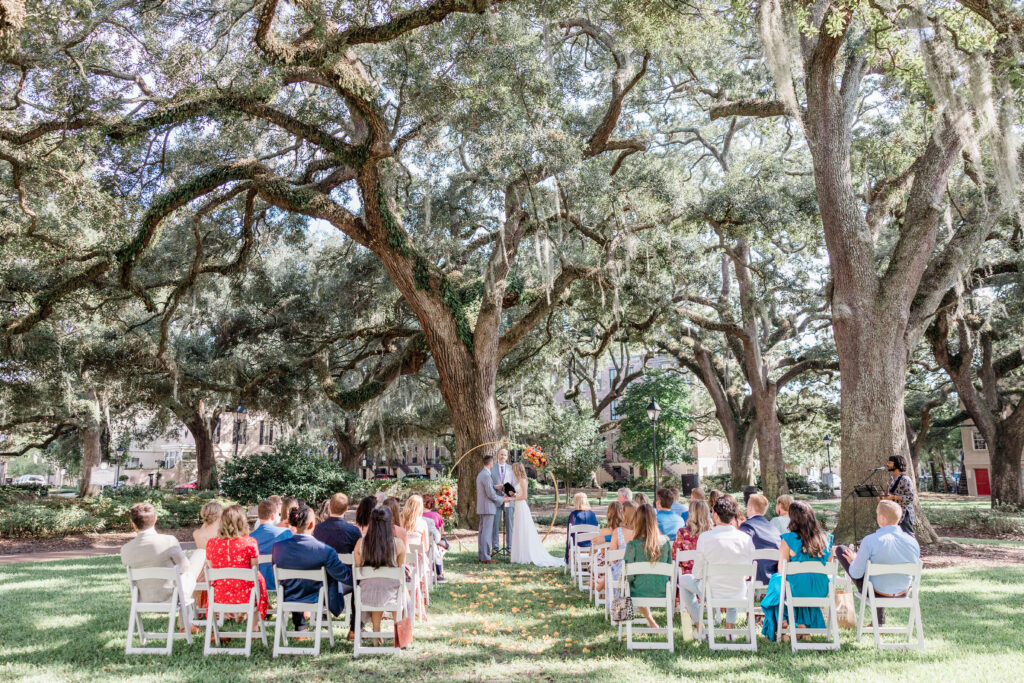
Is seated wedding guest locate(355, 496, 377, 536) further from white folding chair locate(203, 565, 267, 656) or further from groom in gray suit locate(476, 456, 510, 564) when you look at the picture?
groom in gray suit locate(476, 456, 510, 564)

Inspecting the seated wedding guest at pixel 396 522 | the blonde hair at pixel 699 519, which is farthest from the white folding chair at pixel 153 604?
the blonde hair at pixel 699 519

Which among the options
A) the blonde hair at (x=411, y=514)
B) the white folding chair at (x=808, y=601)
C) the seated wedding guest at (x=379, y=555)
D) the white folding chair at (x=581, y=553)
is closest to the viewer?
the white folding chair at (x=808, y=601)

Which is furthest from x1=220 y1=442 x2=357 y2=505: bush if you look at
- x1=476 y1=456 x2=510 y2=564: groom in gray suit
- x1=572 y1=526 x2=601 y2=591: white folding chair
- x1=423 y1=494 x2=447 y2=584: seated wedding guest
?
x1=572 y1=526 x2=601 y2=591: white folding chair

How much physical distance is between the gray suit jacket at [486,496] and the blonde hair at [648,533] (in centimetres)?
426

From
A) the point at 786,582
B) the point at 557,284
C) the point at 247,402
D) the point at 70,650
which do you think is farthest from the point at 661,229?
the point at 247,402

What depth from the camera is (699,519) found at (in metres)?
5.89

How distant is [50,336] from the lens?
48.1 ft

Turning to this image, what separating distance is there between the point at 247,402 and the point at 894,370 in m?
16.4

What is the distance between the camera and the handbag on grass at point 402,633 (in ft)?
16.4

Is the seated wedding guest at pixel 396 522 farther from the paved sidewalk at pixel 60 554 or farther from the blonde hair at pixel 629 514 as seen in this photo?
the paved sidewalk at pixel 60 554

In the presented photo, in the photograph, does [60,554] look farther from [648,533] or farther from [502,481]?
[648,533]

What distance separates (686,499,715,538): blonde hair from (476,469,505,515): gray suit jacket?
3.95 metres

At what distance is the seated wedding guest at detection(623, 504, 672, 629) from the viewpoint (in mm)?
5281

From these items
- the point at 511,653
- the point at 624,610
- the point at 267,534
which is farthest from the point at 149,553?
the point at 624,610
